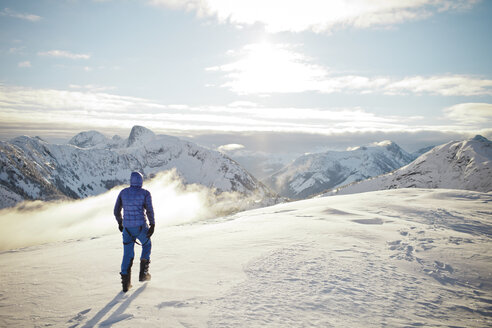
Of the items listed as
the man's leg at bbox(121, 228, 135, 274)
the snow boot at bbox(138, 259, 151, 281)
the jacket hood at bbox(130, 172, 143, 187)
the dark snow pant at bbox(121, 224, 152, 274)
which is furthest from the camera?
the jacket hood at bbox(130, 172, 143, 187)

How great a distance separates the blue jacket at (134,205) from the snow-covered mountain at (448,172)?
8791cm

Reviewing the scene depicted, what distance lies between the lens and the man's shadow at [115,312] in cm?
498

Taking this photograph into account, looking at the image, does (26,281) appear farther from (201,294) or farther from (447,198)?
(447,198)

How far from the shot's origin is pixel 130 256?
280 inches

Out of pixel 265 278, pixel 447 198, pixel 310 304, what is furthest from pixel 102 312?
pixel 447 198

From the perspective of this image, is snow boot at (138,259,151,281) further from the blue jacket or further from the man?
the blue jacket

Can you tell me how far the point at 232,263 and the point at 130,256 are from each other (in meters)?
2.88

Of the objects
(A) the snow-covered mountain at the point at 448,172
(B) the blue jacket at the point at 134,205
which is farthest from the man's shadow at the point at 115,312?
(A) the snow-covered mountain at the point at 448,172

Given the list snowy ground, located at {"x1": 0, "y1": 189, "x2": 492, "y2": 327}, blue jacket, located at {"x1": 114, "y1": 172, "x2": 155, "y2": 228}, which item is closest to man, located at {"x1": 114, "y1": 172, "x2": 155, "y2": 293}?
blue jacket, located at {"x1": 114, "y1": 172, "x2": 155, "y2": 228}

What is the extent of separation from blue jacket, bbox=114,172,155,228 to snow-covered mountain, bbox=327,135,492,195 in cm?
8791

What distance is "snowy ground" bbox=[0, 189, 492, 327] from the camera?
5000mm

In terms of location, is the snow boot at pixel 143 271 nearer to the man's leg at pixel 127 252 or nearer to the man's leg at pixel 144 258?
the man's leg at pixel 144 258

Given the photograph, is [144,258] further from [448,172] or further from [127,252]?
[448,172]

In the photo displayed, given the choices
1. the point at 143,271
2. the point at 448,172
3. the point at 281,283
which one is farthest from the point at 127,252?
the point at 448,172
